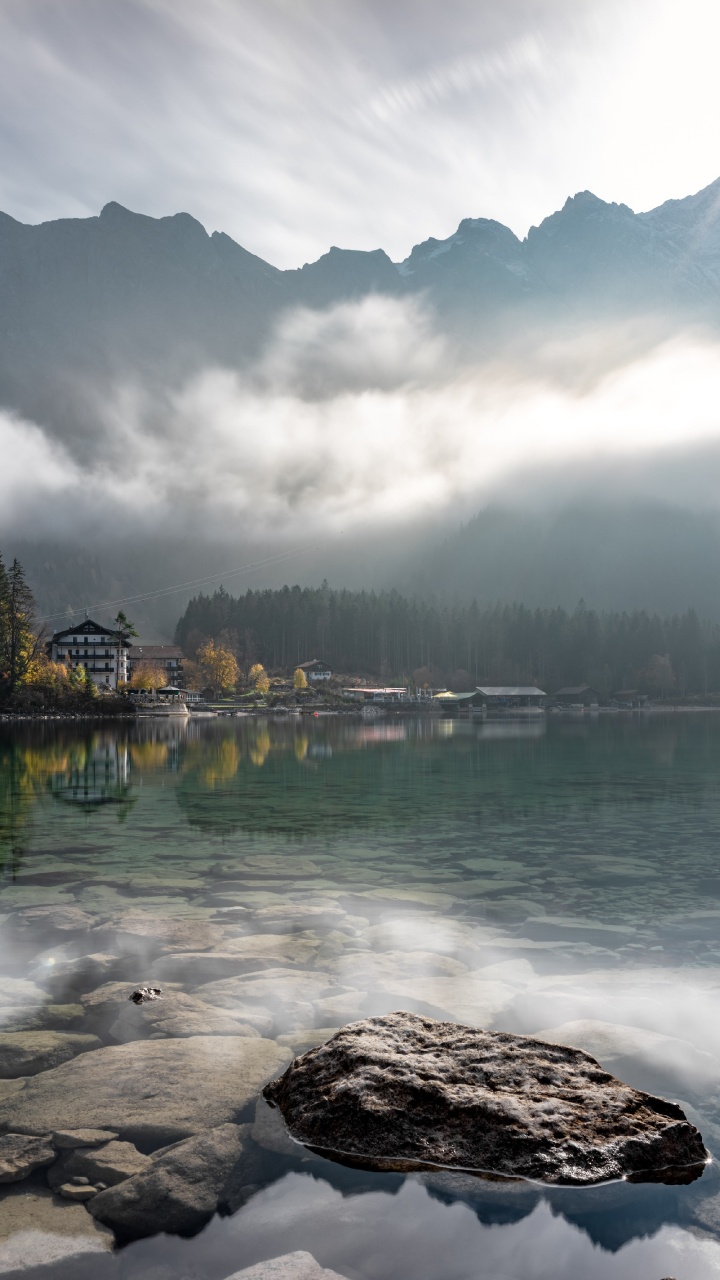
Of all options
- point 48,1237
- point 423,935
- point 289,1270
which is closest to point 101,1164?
point 48,1237

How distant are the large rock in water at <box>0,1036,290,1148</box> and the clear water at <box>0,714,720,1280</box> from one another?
934 mm

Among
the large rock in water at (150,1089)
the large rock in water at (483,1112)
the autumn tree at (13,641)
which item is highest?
the autumn tree at (13,641)

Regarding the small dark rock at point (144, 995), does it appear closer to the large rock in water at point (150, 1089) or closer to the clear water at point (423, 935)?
the clear water at point (423, 935)

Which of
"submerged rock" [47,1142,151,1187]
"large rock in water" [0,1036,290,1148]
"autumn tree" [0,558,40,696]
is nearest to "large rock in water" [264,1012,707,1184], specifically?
"large rock in water" [0,1036,290,1148]

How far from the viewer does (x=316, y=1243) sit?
20.4 ft

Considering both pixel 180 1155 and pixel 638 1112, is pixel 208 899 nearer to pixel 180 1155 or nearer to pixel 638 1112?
pixel 180 1155

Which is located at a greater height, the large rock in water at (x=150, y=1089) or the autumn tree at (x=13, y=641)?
the autumn tree at (x=13, y=641)

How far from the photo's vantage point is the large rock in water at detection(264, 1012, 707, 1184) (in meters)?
7.13

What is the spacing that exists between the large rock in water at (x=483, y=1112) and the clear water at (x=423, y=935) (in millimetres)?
256

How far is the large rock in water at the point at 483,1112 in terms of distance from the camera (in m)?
7.13

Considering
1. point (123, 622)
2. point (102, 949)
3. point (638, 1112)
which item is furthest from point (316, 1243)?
point (123, 622)

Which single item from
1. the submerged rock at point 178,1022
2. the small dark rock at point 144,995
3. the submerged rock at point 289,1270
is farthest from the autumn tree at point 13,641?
the submerged rock at point 289,1270

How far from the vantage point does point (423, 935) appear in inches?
587

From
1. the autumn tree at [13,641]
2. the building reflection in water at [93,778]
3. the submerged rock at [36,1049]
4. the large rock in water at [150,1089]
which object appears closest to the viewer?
the large rock in water at [150,1089]
